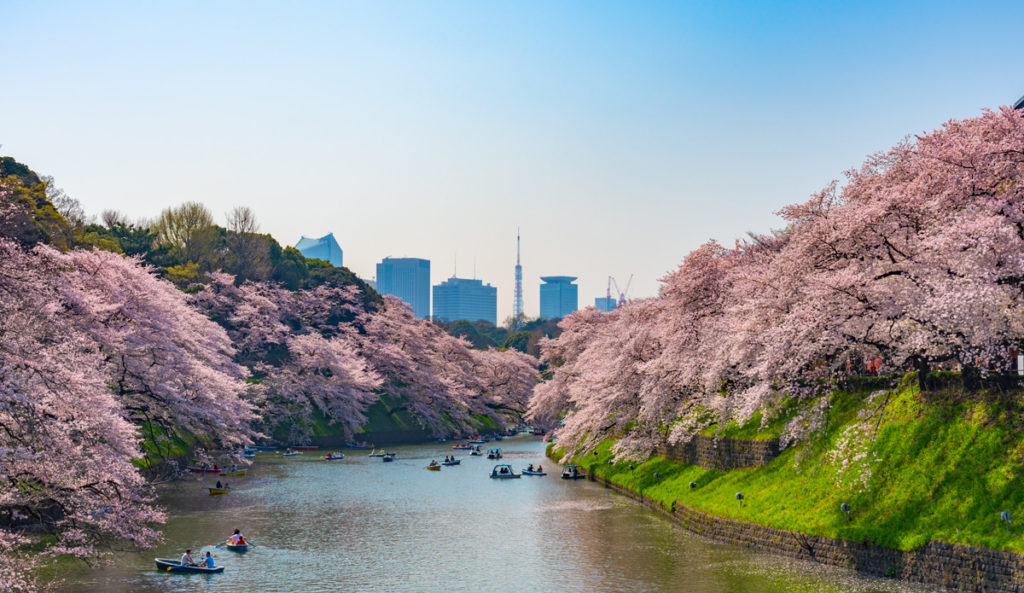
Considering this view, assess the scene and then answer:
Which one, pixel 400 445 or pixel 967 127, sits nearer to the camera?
pixel 967 127

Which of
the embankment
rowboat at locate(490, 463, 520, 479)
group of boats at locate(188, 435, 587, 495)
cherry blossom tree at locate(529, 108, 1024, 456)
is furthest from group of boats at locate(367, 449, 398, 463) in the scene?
the embankment

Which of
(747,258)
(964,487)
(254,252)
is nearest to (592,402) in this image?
(747,258)

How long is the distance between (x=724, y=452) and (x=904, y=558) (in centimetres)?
1628

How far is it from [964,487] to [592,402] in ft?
106

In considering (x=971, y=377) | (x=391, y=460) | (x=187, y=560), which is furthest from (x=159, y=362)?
(x=971, y=377)

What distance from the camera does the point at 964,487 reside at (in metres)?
28.7

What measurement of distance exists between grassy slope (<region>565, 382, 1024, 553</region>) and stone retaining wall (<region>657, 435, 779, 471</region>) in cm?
100

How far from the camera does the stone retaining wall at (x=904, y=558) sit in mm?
25456

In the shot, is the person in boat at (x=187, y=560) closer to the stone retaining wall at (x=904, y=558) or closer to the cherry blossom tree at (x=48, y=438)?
the cherry blossom tree at (x=48, y=438)

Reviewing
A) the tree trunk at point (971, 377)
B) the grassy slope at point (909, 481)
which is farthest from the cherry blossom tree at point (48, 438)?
the tree trunk at point (971, 377)

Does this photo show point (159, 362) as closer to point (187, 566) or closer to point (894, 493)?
point (187, 566)

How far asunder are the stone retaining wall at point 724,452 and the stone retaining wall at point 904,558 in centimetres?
444

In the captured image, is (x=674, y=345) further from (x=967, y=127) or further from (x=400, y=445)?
(x=400, y=445)

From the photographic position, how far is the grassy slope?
27.6m
